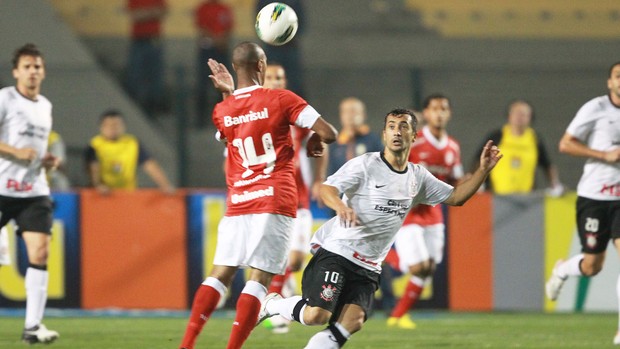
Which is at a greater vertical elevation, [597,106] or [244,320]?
[597,106]

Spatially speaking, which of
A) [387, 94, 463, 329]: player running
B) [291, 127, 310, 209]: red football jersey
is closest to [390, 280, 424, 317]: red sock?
[387, 94, 463, 329]: player running

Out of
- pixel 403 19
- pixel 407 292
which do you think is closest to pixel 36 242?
pixel 407 292

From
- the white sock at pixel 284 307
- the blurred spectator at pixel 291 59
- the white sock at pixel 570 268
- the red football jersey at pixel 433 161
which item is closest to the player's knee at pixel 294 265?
the red football jersey at pixel 433 161

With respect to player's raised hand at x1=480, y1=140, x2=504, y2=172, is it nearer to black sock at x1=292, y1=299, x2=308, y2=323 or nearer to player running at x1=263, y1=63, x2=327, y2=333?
black sock at x1=292, y1=299, x2=308, y2=323

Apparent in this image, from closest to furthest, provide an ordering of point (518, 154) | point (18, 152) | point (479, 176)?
point (479, 176)
point (18, 152)
point (518, 154)

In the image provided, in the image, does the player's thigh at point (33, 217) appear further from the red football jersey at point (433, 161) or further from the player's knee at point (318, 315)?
the red football jersey at point (433, 161)

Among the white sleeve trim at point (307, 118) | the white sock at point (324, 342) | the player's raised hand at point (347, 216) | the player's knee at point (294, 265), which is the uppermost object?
the white sleeve trim at point (307, 118)

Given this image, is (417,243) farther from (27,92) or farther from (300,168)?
(27,92)

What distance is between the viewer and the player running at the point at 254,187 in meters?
7.91

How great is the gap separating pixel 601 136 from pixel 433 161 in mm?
2033

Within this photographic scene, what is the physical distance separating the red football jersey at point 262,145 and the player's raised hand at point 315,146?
16 centimetres

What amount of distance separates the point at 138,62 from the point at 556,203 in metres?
5.86

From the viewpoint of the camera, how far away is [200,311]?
789 centimetres

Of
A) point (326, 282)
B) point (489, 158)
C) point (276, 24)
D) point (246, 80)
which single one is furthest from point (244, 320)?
point (276, 24)
